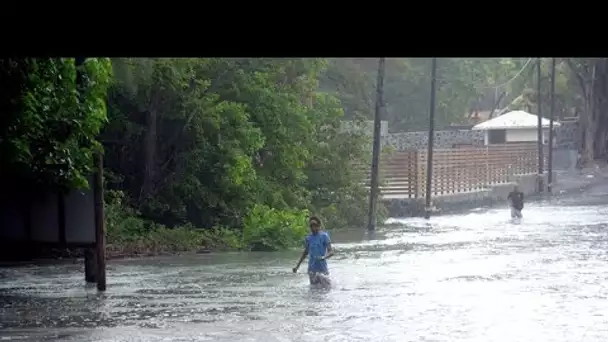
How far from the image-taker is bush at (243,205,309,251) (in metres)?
34.4

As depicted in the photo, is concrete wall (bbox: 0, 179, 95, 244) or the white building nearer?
concrete wall (bbox: 0, 179, 95, 244)

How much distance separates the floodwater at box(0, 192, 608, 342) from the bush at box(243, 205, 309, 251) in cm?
95

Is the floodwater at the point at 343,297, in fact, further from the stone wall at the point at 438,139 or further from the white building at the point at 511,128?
the white building at the point at 511,128

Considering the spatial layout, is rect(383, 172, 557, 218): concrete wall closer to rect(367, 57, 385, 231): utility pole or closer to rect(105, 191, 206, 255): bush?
rect(367, 57, 385, 231): utility pole

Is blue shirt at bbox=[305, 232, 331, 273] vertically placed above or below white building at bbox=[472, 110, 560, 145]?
below

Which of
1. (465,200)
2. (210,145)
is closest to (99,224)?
(210,145)

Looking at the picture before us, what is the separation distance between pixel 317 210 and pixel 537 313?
2056 centimetres

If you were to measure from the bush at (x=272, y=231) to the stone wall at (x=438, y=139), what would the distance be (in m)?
30.5

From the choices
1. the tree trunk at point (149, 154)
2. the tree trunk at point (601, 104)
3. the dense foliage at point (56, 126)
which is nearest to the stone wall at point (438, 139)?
the tree trunk at point (601, 104)

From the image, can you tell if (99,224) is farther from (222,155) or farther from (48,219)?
(222,155)

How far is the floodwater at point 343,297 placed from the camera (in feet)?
65.6

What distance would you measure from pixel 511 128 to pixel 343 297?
157 feet

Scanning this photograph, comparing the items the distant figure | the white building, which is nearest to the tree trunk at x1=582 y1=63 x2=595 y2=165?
the white building
